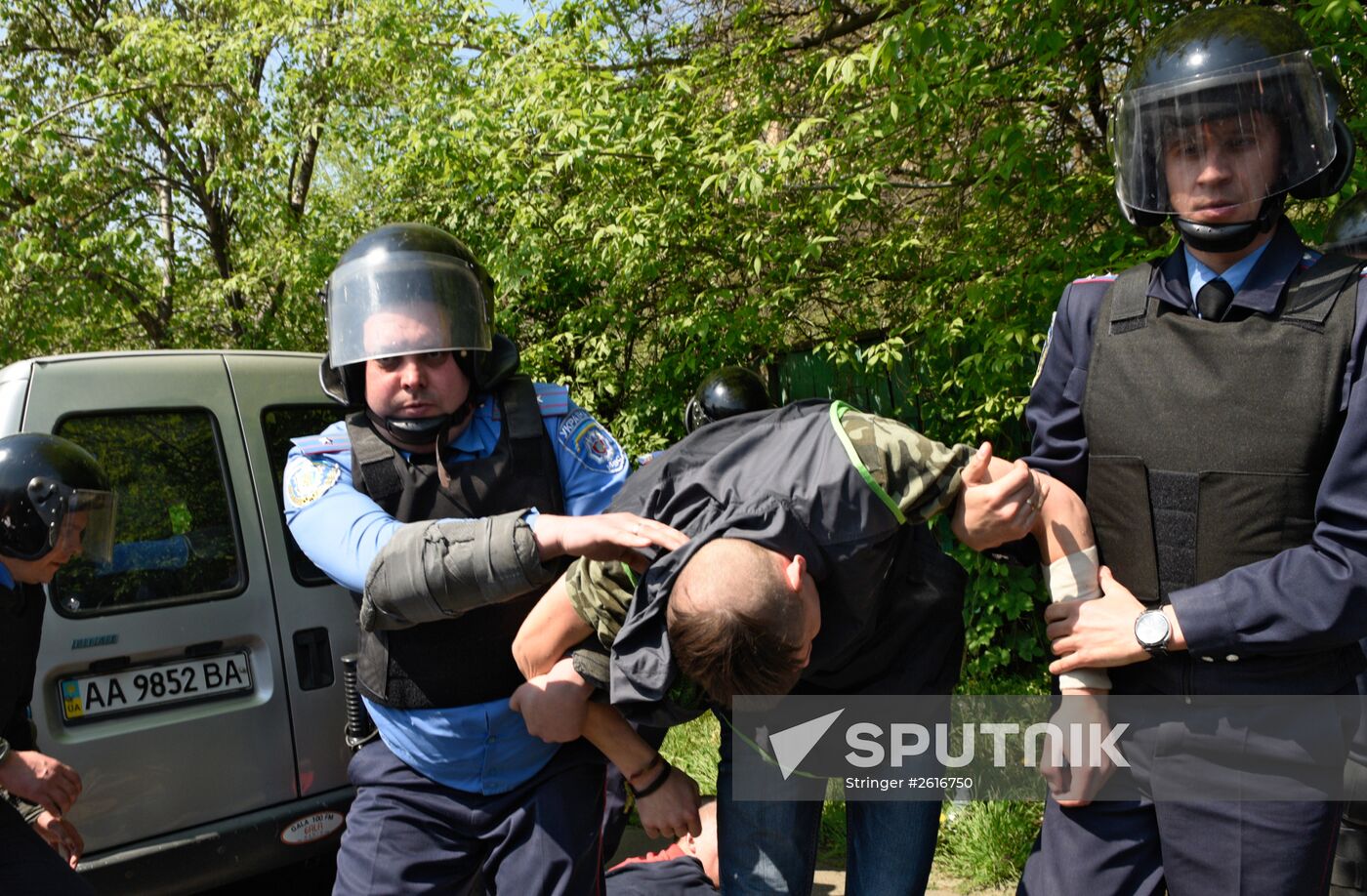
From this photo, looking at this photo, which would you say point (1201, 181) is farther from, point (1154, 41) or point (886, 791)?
point (886, 791)

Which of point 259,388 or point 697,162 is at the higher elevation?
point 697,162

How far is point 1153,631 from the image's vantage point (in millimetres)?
1820

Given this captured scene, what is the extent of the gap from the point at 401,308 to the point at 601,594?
811 mm

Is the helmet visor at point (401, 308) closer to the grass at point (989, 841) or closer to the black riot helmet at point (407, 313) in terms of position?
the black riot helmet at point (407, 313)

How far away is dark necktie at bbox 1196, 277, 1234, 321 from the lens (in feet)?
6.15

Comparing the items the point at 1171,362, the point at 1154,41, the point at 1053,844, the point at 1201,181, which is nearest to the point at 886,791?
the point at 1053,844

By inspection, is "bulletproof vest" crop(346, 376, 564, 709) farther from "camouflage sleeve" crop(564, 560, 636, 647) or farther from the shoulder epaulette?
"camouflage sleeve" crop(564, 560, 636, 647)

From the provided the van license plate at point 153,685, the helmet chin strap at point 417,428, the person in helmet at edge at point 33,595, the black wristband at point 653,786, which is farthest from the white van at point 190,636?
the black wristband at point 653,786

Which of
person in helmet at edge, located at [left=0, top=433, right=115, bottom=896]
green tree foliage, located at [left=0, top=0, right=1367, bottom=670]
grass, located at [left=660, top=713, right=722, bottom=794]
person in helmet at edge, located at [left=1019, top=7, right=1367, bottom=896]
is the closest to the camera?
person in helmet at edge, located at [left=1019, top=7, right=1367, bottom=896]

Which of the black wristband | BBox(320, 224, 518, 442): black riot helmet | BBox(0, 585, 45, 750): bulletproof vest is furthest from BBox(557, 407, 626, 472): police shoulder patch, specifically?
BBox(0, 585, 45, 750): bulletproof vest

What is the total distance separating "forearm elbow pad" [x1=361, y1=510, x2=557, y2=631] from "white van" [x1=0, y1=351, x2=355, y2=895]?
165 centimetres

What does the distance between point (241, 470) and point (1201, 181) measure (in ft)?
9.48

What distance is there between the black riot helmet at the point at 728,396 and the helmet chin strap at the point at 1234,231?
239cm

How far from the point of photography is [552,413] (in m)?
2.41
